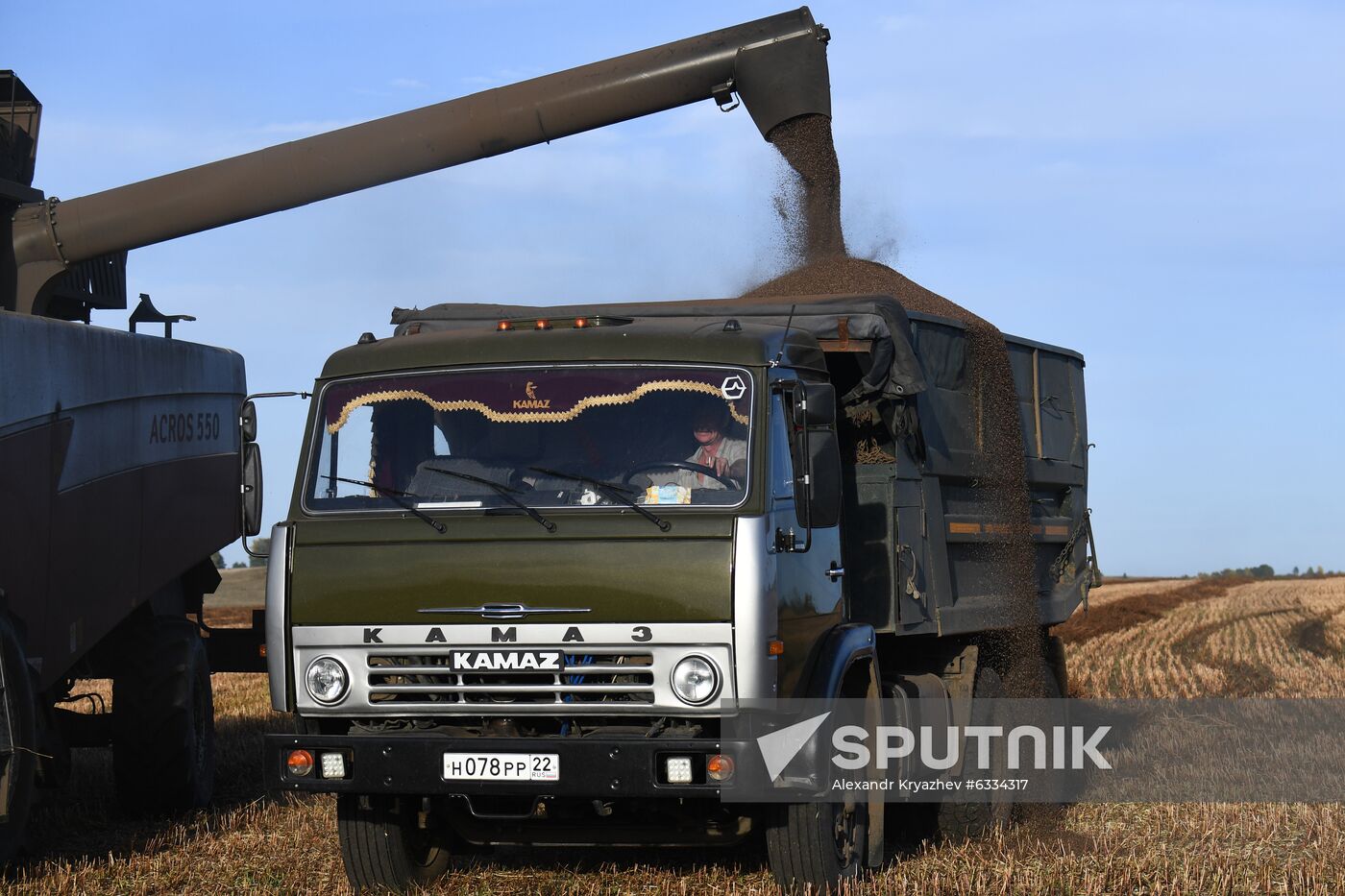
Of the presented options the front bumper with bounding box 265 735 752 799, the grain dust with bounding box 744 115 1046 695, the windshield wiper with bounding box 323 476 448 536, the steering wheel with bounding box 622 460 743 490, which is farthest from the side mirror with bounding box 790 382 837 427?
the grain dust with bounding box 744 115 1046 695

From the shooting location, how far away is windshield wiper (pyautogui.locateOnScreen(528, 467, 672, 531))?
6832 millimetres

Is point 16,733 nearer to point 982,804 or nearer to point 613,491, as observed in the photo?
point 613,491

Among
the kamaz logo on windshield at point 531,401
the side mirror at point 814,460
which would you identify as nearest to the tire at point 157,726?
the kamaz logo on windshield at point 531,401

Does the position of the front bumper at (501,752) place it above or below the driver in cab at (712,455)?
below

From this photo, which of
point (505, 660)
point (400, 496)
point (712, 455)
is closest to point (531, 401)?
point (400, 496)

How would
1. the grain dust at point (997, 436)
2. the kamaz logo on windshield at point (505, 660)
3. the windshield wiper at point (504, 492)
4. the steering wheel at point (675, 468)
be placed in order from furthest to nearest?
the grain dust at point (997, 436)
the steering wheel at point (675, 468)
the windshield wiper at point (504, 492)
the kamaz logo on windshield at point (505, 660)

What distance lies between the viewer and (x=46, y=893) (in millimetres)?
7684

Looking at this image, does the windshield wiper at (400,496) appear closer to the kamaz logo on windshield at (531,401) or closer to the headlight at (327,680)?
the kamaz logo on windshield at (531,401)

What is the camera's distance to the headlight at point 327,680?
22.9 feet

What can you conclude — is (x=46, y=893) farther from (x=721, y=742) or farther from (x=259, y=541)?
(x=721, y=742)

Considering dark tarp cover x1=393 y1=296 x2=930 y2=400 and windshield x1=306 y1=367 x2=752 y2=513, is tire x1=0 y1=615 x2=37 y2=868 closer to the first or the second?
windshield x1=306 y1=367 x2=752 y2=513

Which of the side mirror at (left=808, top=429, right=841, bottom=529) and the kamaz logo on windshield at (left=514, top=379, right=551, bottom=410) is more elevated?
the kamaz logo on windshield at (left=514, top=379, right=551, bottom=410)

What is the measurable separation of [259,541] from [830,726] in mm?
2942

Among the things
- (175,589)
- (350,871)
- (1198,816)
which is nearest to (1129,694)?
(1198,816)
